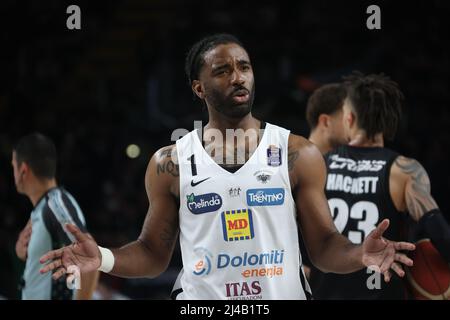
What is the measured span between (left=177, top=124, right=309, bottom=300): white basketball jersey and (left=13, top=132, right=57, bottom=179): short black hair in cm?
203

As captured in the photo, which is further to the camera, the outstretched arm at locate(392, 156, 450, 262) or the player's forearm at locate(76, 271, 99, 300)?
the player's forearm at locate(76, 271, 99, 300)

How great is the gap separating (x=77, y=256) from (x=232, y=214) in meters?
0.69

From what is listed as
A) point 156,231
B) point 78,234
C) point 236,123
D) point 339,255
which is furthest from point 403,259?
point 78,234

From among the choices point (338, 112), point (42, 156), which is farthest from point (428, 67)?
point (42, 156)

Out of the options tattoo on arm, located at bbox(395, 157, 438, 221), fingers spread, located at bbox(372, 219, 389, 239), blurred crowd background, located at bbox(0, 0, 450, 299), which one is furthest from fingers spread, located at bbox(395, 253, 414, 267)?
blurred crowd background, located at bbox(0, 0, 450, 299)

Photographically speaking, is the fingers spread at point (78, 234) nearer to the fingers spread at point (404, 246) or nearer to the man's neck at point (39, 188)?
the fingers spread at point (404, 246)

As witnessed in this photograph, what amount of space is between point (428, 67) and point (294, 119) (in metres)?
2.02

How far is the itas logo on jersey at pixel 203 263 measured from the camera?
11.3 feet

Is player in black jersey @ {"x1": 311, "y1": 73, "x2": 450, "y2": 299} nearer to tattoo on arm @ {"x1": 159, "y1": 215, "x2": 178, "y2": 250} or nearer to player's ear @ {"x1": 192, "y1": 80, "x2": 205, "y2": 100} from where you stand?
player's ear @ {"x1": 192, "y1": 80, "x2": 205, "y2": 100}

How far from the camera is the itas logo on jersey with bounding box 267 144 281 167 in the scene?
3.53 metres

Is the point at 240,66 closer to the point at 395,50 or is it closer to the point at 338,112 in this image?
the point at 338,112

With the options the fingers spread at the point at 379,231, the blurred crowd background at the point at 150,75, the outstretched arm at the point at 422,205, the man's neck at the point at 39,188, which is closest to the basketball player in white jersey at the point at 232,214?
the fingers spread at the point at 379,231

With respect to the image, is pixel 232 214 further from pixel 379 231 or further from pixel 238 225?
pixel 379 231

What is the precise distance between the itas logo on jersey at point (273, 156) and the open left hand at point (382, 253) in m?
A: 0.59
